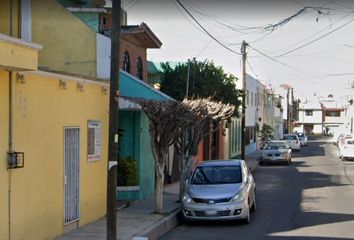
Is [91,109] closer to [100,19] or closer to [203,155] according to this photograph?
[100,19]

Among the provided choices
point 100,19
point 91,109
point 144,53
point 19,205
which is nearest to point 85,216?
point 91,109

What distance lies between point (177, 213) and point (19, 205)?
20.7 feet

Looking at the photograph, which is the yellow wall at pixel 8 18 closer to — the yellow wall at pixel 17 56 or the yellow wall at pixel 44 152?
the yellow wall at pixel 44 152

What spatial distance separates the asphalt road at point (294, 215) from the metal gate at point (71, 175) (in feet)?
6.89

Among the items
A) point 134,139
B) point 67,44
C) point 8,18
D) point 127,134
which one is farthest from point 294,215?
point 8,18

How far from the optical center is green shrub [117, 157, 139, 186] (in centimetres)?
1711

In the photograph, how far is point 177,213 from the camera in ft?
51.8

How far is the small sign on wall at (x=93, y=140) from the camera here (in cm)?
1366

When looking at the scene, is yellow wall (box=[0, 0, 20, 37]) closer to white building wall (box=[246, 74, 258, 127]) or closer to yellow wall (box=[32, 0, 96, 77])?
yellow wall (box=[32, 0, 96, 77])

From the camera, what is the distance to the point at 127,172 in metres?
17.1

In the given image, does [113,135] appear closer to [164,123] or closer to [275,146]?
[164,123]

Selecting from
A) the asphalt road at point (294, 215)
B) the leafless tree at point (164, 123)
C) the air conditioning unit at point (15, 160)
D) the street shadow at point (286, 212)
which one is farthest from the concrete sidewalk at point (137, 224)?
the air conditioning unit at point (15, 160)

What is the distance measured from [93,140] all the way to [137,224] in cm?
215

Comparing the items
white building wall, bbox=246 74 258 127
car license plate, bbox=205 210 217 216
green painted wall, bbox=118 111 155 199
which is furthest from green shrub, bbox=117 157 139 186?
white building wall, bbox=246 74 258 127
